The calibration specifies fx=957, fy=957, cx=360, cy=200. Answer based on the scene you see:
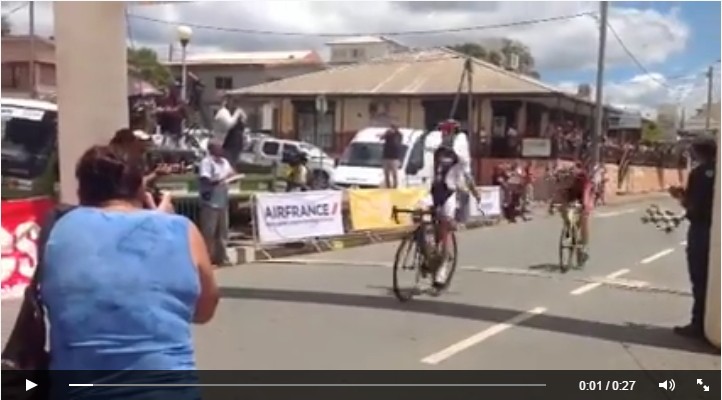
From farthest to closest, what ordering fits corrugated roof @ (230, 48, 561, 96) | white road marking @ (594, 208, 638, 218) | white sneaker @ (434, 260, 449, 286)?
corrugated roof @ (230, 48, 561, 96) < white road marking @ (594, 208, 638, 218) < white sneaker @ (434, 260, 449, 286)

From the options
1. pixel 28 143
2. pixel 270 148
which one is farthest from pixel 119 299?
pixel 270 148

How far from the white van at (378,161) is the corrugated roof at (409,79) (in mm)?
8843

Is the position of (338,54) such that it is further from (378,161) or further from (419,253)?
(419,253)

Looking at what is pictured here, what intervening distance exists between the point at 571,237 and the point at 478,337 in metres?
5.17

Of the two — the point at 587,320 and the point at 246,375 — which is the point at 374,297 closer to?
the point at 587,320

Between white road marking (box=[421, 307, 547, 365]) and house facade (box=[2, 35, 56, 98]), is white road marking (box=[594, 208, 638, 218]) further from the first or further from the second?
house facade (box=[2, 35, 56, 98])

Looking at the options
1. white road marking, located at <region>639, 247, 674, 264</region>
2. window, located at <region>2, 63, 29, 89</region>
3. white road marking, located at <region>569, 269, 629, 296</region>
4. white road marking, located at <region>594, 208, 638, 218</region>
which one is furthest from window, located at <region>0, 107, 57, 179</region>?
window, located at <region>2, 63, 29, 89</region>

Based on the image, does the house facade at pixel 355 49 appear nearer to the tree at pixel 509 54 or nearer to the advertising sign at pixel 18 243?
the tree at pixel 509 54

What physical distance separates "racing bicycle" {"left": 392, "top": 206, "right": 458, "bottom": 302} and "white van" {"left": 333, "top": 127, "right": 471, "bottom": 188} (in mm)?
12343

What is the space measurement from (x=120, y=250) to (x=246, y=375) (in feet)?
13.0

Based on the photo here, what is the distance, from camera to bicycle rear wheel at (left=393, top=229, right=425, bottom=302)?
9.95 m

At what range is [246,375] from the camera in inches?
263

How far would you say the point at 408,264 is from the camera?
33.2 ft

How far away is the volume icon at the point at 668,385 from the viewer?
662 cm
